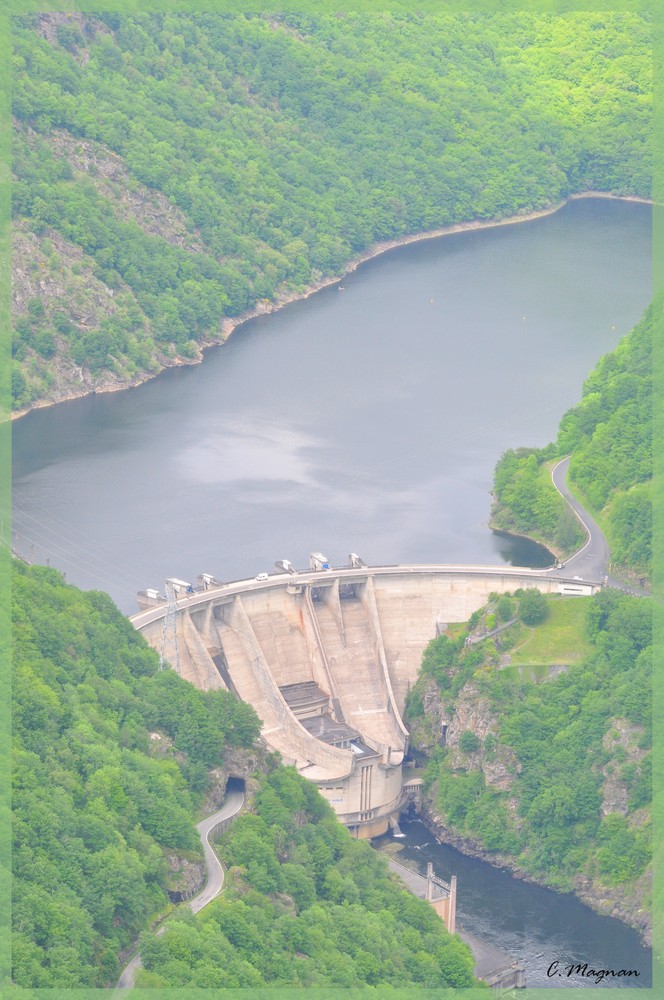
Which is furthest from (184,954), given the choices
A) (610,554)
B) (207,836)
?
(610,554)

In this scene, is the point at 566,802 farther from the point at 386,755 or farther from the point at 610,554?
the point at 610,554

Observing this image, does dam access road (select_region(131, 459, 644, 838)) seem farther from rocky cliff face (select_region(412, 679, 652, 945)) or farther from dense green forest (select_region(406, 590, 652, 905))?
dense green forest (select_region(406, 590, 652, 905))

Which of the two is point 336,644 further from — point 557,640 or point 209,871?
point 209,871

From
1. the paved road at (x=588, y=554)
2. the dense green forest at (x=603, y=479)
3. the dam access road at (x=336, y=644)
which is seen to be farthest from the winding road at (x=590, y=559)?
the dense green forest at (x=603, y=479)

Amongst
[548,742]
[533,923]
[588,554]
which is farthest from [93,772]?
[588,554]


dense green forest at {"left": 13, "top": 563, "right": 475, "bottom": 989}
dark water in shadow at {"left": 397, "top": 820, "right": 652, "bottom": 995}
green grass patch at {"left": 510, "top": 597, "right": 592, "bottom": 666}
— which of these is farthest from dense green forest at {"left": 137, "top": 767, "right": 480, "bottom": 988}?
green grass patch at {"left": 510, "top": 597, "right": 592, "bottom": 666}

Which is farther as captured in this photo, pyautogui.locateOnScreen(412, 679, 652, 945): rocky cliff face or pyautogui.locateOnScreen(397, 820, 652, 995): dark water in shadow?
pyautogui.locateOnScreen(412, 679, 652, 945): rocky cliff face

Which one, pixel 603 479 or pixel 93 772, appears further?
pixel 603 479
